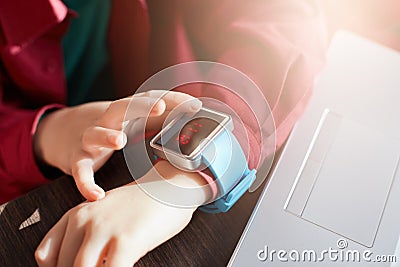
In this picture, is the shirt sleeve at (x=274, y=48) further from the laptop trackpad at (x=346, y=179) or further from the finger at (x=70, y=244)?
the finger at (x=70, y=244)

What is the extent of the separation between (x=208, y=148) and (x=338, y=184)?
131 millimetres

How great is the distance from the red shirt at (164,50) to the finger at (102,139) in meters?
0.06

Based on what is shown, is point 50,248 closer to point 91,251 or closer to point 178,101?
point 91,251

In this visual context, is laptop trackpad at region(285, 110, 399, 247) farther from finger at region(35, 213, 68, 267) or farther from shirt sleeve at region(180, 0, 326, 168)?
finger at region(35, 213, 68, 267)

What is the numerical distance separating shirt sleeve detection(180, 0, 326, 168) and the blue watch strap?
26 millimetres

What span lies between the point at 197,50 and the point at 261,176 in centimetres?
19

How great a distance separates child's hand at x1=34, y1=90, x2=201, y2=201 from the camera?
368mm

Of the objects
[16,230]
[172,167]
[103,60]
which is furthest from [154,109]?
[103,60]

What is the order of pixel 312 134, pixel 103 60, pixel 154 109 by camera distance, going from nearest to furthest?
pixel 154 109
pixel 312 134
pixel 103 60

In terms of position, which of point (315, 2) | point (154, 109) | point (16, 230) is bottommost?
point (16, 230)

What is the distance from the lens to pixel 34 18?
20.0 inches

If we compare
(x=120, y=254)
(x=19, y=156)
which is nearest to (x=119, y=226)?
(x=120, y=254)

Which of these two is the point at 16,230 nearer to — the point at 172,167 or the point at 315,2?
the point at 172,167

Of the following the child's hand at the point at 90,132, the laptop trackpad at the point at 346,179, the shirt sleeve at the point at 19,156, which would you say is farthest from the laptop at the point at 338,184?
the shirt sleeve at the point at 19,156
